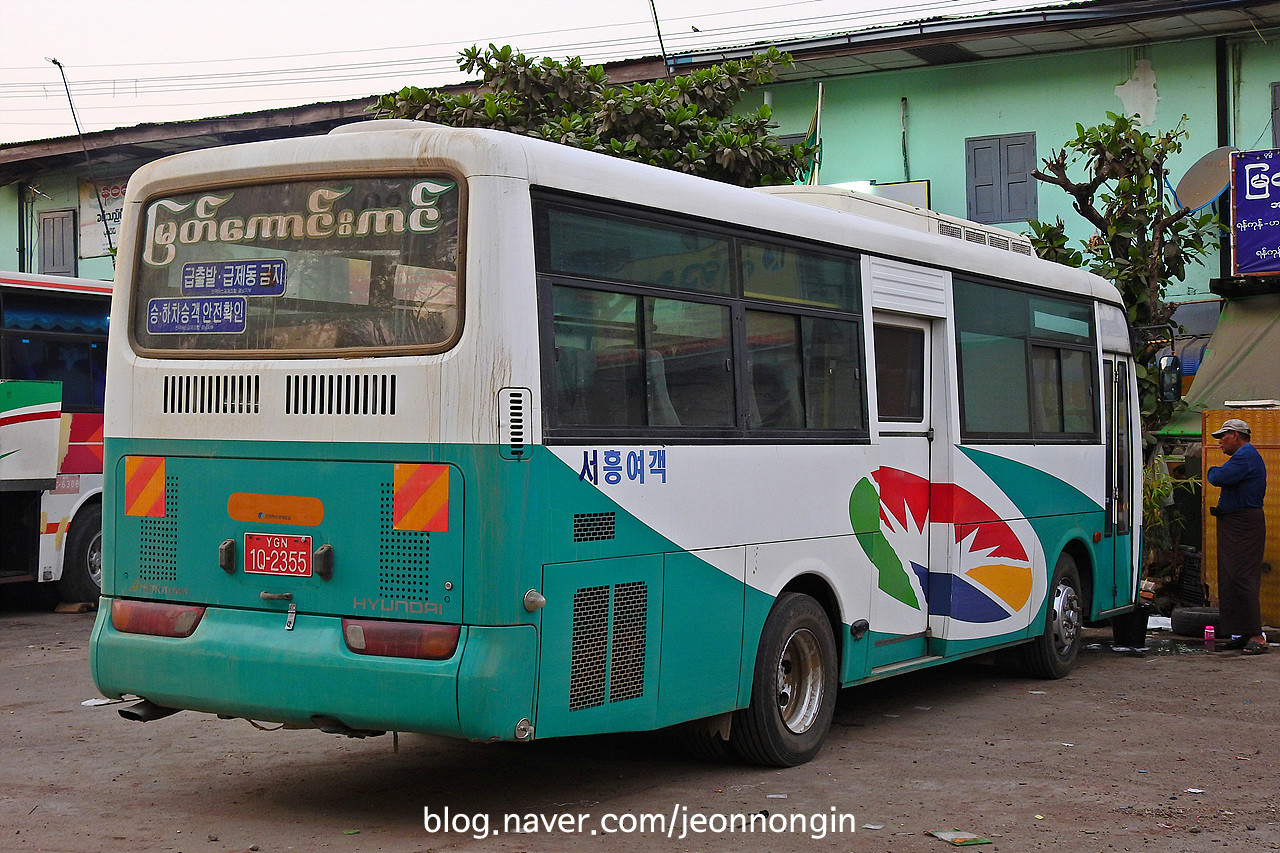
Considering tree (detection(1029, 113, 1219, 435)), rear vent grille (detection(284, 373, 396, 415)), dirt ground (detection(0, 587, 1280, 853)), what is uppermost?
tree (detection(1029, 113, 1219, 435))

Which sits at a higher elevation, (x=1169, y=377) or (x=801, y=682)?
(x=1169, y=377)

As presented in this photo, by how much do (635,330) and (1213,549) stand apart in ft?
28.5

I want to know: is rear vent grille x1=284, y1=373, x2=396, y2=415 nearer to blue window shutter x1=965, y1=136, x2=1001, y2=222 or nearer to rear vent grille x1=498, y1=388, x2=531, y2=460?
rear vent grille x1=498, y1=388, x2=531, y2=460

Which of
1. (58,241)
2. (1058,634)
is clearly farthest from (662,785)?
(58,241)

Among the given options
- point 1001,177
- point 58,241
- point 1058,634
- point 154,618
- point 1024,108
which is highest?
point 1024,108

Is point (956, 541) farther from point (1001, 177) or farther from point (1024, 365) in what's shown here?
point (1001, 177)

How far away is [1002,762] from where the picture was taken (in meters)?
7.24

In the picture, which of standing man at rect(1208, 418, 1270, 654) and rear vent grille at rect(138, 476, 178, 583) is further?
standing man at rect(1208, 418, 1270, 654)

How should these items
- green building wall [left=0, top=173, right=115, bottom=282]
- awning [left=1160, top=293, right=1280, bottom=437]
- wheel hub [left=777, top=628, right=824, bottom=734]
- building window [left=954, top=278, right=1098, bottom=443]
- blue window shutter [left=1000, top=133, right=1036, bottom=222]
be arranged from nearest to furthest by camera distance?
wheel hub [left=777, top=628, right=824, bottom=734], building window [left=954, top=278, right=1098, bottom=443], awning [left=1160, top=293, right=1280, bottom=437], blue window shutter [left=1000, top=133, right=1036, bottom=222], green building wall [left=0, top=173, right=115, bottom=282]

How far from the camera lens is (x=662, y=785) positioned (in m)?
6.64

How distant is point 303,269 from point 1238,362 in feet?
43.4

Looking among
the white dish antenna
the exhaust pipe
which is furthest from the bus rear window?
the white dish antenna

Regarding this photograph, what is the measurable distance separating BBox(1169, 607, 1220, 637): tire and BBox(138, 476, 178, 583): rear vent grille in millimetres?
9431

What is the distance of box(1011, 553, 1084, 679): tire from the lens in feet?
32.8
